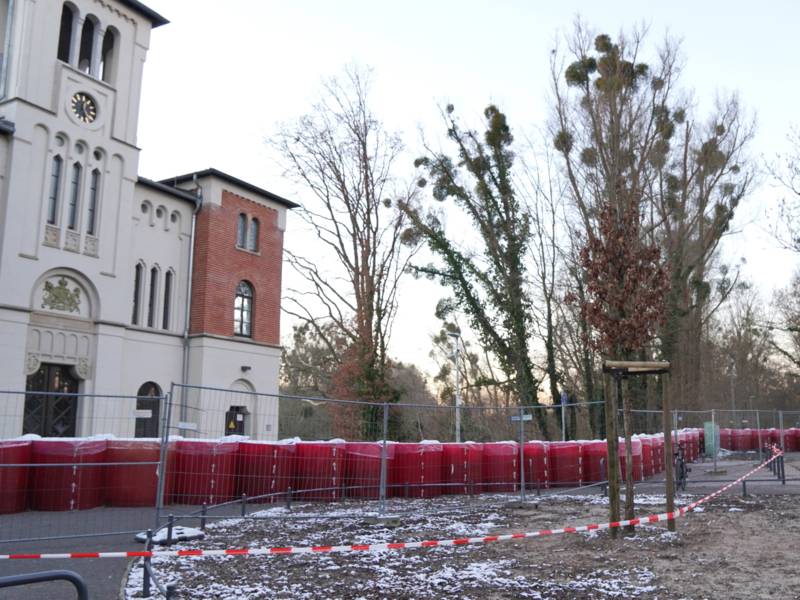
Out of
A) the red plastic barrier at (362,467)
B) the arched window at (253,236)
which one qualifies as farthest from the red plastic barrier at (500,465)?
the arched window at (253,236)

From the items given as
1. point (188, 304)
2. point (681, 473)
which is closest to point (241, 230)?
point (188, 304)

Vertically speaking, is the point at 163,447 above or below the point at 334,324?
below

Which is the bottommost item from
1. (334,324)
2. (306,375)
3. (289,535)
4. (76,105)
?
(289,535)

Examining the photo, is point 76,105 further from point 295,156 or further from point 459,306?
point 459,306

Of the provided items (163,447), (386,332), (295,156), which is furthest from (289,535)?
(295,156)

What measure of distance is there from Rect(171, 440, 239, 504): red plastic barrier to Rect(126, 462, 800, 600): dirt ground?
226cm

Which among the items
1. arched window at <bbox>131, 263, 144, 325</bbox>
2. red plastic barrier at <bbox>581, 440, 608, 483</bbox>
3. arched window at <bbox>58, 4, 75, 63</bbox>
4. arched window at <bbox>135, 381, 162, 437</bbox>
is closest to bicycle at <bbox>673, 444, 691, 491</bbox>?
red plastic barrier at <bbox>581, 440, 608, 483</bbox>

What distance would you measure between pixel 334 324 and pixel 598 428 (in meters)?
14.4

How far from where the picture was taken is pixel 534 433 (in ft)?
98.2

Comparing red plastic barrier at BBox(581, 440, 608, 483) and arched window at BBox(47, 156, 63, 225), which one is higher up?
arched window at BBox(47, 156, 63, 225)

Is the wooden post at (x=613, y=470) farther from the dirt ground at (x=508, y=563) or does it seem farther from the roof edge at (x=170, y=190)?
the roof edge at (x=170, y=190)

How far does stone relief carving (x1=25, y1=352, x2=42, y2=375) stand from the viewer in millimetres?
20609

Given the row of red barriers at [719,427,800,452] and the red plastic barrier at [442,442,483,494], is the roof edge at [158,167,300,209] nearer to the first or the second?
the red plastic barrier at [442,442,483,494]

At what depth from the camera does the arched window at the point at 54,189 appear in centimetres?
2178
